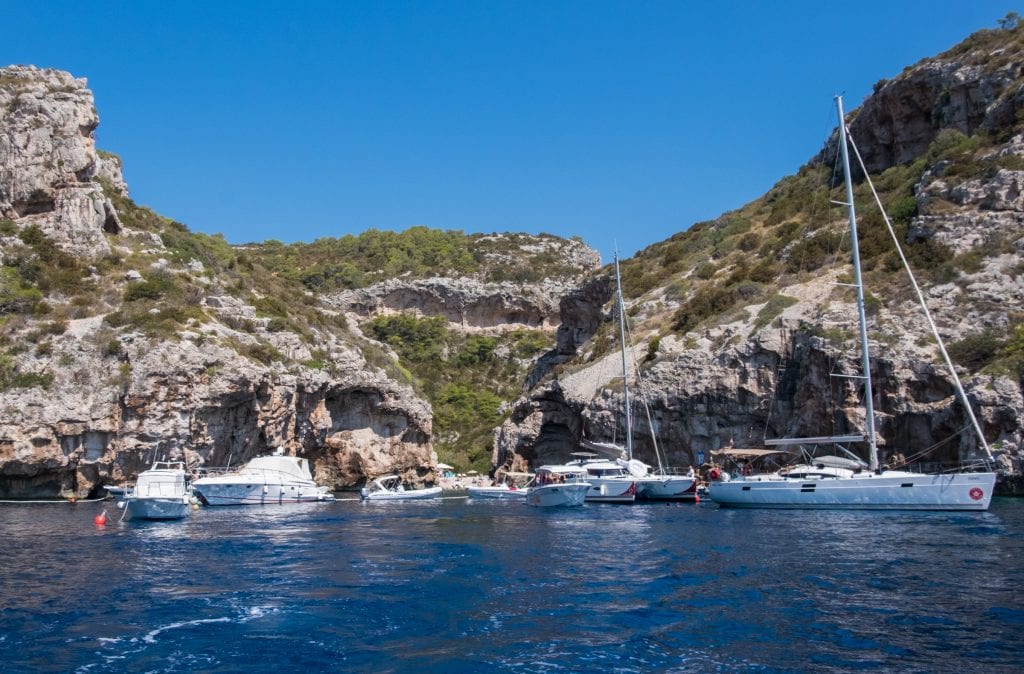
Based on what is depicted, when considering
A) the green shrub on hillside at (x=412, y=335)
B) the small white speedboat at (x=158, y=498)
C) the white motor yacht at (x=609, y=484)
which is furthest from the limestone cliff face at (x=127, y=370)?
the green shrub on hillside at (x=412, y=335)

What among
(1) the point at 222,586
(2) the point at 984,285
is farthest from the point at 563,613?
(2) the point at 984,285

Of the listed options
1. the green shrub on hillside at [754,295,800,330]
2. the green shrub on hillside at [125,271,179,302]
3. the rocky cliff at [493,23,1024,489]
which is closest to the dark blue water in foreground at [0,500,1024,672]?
the rocky cliff at [493,23,1024,489]

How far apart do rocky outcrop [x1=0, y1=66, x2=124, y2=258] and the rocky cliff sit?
31.3m

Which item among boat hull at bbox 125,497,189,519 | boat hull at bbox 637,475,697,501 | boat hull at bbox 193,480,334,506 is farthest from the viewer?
boat hull at bbox 193,480,334,506

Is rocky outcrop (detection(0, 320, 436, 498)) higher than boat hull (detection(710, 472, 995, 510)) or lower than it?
higher

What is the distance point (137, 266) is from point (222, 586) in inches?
1579

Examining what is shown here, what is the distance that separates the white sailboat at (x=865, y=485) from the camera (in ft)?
88.2

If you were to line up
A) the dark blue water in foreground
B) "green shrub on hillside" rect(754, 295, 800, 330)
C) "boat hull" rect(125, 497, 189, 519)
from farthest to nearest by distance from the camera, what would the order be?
1. "green shrub on hillside" rect(754, 295, 800, 330)
2. "boat hull" rect(125, 497, 189, 519)
3. the dark blue water in foreground

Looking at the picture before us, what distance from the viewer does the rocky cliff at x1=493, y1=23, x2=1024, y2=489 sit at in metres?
36.3

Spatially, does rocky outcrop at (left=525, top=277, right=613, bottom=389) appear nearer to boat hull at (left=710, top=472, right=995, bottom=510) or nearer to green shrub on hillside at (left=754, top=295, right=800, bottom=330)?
green shrub on hillside at (left=754, top=295, right=800, bottom=330)

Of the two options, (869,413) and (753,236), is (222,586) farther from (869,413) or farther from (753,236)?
(753,236)

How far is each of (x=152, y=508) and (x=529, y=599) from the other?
21932mm

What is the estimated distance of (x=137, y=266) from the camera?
5047 centimetres

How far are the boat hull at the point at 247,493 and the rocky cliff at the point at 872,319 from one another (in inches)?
735
